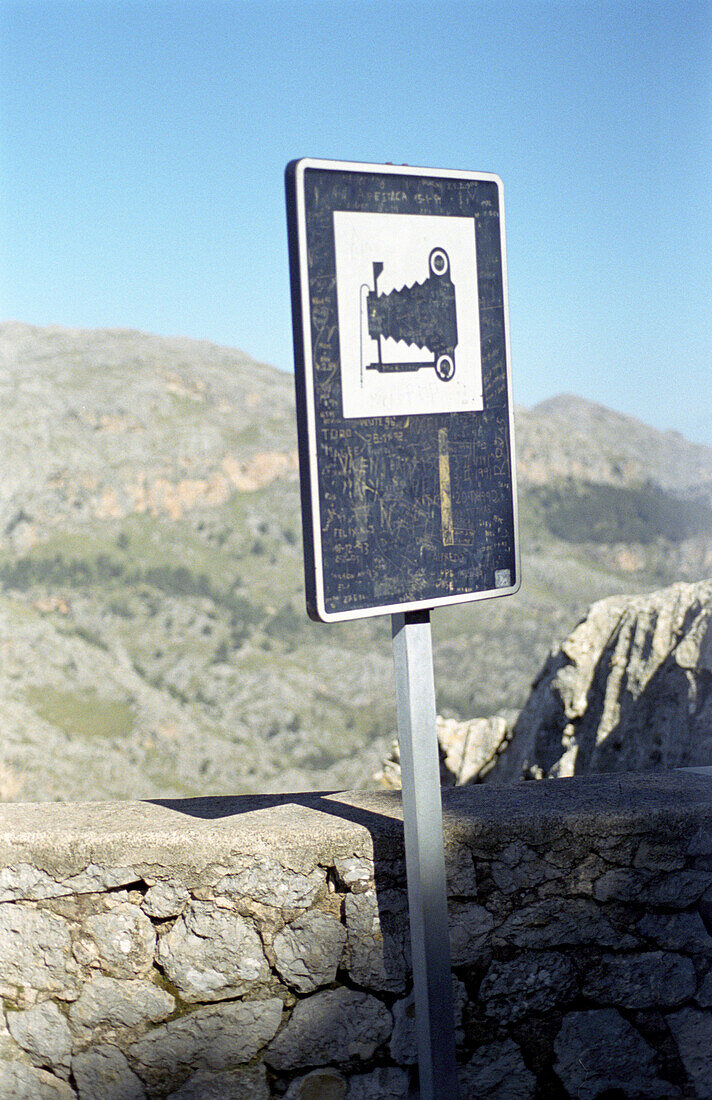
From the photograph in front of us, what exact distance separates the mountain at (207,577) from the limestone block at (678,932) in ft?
78.7

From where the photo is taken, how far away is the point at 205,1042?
1588mm

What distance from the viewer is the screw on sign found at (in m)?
1.28

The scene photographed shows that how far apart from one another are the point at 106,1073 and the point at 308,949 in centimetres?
43

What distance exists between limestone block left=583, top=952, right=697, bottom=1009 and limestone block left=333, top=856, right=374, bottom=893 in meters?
0.47

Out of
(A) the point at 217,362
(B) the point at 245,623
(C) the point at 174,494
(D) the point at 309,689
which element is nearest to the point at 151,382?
(A) the point at 217,362

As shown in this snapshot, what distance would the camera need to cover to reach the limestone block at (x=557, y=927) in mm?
1648

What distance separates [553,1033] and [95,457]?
53.0m

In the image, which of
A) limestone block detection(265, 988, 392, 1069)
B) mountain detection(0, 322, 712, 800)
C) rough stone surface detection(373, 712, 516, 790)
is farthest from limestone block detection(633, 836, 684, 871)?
mountain detection(0, 322, 712, 800)

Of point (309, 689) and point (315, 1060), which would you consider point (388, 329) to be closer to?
point (315, 1060)

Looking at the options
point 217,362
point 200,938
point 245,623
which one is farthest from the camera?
point 217,362

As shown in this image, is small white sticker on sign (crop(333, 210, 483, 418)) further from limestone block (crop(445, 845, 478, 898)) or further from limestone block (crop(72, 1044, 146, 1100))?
limestone block (crop(72, 1044, 146, 1100))

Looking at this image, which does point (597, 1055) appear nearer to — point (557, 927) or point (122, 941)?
point (557, 927)

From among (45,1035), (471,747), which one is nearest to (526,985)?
(45,1035)

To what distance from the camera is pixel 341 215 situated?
1286mm
